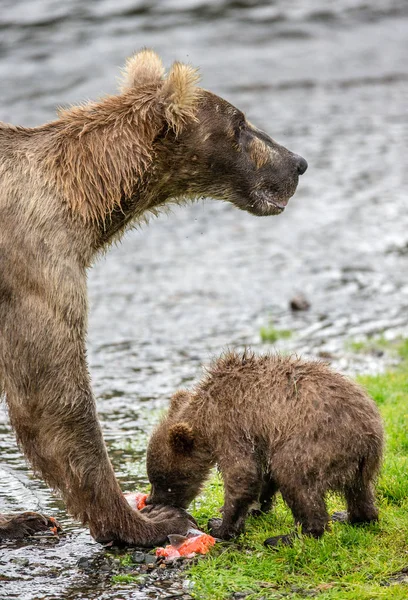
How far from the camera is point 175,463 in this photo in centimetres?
648

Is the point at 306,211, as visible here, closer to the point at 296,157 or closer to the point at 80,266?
the point at 296,157

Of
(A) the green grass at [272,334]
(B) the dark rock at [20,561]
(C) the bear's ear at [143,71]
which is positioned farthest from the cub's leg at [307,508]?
(A) the green grass at [272,334]

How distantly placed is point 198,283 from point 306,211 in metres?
3.15

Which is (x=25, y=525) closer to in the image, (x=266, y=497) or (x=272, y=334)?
(x=266, y=497)

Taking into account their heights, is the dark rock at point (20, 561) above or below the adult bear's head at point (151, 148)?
below

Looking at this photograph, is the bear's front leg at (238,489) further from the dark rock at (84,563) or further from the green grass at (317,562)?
the dark rock at (84,563)

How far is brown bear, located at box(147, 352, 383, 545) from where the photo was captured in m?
5.92

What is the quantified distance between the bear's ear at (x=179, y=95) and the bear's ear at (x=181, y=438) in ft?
5.60

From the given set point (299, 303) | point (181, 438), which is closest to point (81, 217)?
point (181, 438)

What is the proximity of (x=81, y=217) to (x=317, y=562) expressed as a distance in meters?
2.28

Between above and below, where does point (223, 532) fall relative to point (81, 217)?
below

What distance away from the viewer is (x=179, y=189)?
687 cm

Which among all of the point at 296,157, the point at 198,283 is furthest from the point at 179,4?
the point at 296,157

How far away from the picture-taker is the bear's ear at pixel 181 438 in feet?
20.9
